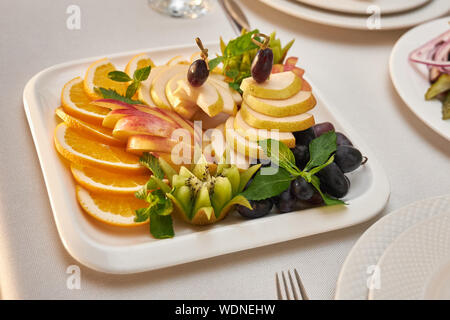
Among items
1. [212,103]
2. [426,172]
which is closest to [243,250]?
[212,103]

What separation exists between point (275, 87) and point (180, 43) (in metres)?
0.58

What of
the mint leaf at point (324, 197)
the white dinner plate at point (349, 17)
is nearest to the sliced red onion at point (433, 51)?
the white dinner plate at point (349, 17)

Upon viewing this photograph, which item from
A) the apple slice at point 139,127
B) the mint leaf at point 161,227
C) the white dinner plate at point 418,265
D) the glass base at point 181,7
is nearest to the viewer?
the white dinner plate at point 418,265

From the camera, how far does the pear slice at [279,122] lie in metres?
1.08

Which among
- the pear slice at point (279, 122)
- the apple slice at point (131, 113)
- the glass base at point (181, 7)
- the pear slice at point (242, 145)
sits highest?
the glass base at point (181, 7)

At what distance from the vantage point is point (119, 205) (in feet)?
3.18

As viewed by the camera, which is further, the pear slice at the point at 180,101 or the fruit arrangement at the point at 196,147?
the pear slice at the point at 180,101

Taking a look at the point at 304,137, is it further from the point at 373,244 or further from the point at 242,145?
the point at 373,244

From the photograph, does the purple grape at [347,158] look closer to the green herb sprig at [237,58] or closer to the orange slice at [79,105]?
the green herb sprig at [237,58]

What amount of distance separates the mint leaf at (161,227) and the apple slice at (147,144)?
172 millimetres

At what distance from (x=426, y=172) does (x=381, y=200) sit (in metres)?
0.26

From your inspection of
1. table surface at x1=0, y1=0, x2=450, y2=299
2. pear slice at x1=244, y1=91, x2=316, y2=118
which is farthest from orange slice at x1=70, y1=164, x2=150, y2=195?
pear slice at x1=244, y1=91, x2=316, y2=118

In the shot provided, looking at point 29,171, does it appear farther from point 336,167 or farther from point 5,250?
point 336,167
